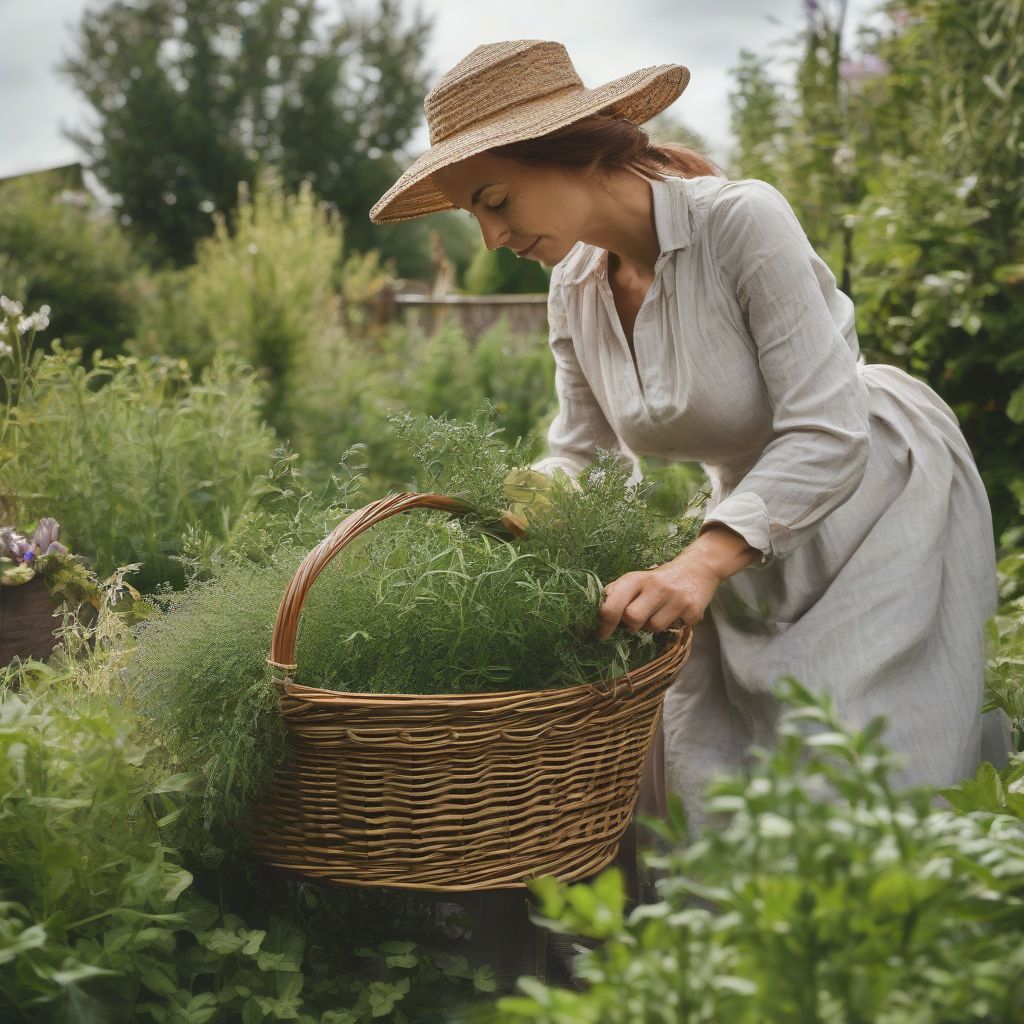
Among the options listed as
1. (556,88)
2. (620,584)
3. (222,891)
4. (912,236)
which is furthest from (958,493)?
(912,236)

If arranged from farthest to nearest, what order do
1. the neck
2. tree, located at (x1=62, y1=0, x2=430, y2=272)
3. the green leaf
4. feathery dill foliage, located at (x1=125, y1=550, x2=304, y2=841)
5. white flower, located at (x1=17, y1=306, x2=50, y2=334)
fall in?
1. tree, located at (x1=62, y1=0, x2=430, y2=272)
2. the green leaf
3. white flower, located at (x1=17, y1=306, x2=50, y2=334)
4. the neck
5. feathery dill foliage, located at (x1=125, y1=550, x2=304, y2=841)

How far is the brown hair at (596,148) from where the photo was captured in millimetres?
1697

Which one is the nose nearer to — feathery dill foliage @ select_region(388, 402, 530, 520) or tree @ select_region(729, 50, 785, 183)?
feathery dill foliage @ select_region(388, 402, 530, 520)

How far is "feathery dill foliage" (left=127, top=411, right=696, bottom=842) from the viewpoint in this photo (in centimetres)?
144

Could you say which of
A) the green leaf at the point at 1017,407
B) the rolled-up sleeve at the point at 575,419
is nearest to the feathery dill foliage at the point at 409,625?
the rolled-up sleeve at the point at 575,419

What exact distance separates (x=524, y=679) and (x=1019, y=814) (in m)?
0.61

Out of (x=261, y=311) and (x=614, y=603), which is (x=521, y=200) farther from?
(x=261, y=311)

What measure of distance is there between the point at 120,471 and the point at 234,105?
18.8 metres

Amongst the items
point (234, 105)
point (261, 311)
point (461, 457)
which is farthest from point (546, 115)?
point (234, 105)

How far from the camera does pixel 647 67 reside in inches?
71.4

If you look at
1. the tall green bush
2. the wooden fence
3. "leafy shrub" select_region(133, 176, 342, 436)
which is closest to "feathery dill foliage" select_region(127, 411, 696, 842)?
the tall green bush

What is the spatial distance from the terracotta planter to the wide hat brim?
3.07ft

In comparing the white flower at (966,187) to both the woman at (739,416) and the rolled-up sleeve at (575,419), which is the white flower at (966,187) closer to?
the woman at (739,416)

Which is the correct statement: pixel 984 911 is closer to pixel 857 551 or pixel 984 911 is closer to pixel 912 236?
pixel 857 551
